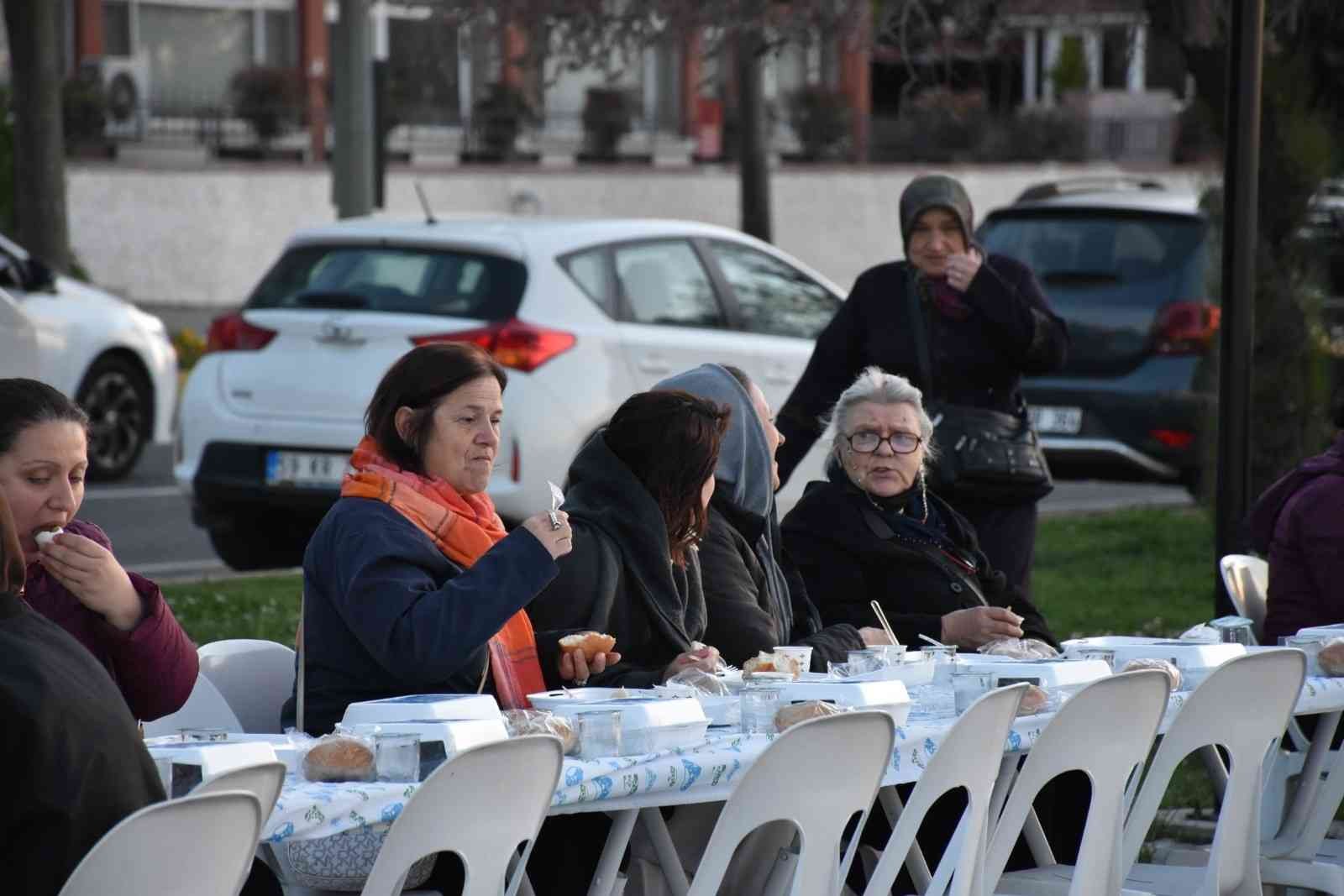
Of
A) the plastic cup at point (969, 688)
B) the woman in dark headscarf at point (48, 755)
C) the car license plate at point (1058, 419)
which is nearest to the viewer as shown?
the woman in dark headscarf at point (48, 755)

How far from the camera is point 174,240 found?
2659cm

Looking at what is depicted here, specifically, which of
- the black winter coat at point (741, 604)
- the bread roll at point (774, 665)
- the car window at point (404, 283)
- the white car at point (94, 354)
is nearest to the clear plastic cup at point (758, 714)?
the bread roll at point (774, 665)

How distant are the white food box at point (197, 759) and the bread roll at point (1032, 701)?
156 cm

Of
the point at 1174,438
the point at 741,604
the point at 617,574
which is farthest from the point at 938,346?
the point at 1174,438

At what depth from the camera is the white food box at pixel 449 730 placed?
3.84 m

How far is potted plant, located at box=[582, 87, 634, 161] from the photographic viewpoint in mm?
31781

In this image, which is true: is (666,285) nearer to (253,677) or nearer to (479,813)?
(253,677)

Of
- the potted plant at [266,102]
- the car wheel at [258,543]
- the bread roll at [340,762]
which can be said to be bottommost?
the car wheel at [258,543]

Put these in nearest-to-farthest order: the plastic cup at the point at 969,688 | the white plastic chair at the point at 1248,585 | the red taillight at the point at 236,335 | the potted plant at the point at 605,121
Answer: the plastic cup at the point at 969,688 → the white plastic chair at the point at 1248,585 → the red taillight at the point at 236,335 → the potted plant at the point at 605,121

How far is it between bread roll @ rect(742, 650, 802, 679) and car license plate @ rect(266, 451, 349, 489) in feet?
17.0

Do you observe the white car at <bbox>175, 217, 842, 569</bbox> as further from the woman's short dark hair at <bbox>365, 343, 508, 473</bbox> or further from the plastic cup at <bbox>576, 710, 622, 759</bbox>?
the plastic cup at <bbox>576, 710, 622, 759</bbox>

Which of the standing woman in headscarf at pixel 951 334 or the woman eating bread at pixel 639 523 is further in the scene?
the standing woman in headscarf at pixel 951 334

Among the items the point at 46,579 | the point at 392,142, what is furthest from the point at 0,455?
the point at 392,142

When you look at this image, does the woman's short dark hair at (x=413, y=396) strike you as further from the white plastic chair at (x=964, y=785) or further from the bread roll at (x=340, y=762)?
the white plastic chair at (x=964, y=785)
